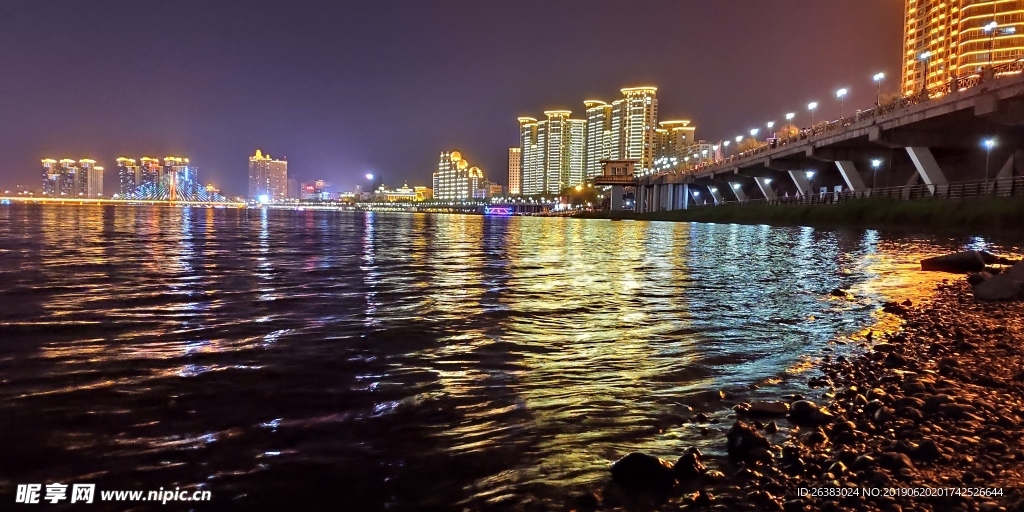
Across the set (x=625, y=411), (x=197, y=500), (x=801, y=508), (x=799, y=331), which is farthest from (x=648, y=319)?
(x=197, y=500)

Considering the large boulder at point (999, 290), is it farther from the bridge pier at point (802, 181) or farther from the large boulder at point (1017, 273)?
the bridge pier at point (802, 181)

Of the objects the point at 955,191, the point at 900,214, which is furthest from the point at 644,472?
the point at 955,191

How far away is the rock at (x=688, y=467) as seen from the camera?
4.87 metres

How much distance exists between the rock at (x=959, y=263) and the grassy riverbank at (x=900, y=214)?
77.7 ft

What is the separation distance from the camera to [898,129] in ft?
169

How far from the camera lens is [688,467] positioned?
16.2 feet

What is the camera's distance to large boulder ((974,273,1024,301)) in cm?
1331

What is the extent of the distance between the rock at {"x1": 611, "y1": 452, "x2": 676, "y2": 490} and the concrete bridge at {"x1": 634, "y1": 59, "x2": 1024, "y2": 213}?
148 ft

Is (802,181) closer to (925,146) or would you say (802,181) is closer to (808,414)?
(925,146)

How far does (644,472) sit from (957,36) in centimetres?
17979

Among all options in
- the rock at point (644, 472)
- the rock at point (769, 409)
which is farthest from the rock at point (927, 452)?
the rock at point (644, 472)

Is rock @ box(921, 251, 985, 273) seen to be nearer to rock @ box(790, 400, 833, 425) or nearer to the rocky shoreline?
the rocky shoreline

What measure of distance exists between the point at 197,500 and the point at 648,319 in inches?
355

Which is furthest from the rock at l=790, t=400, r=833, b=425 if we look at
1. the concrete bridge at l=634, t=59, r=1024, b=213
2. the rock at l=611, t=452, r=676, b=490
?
the concrete bridge at l=634, t=59, r=1024, b=213
